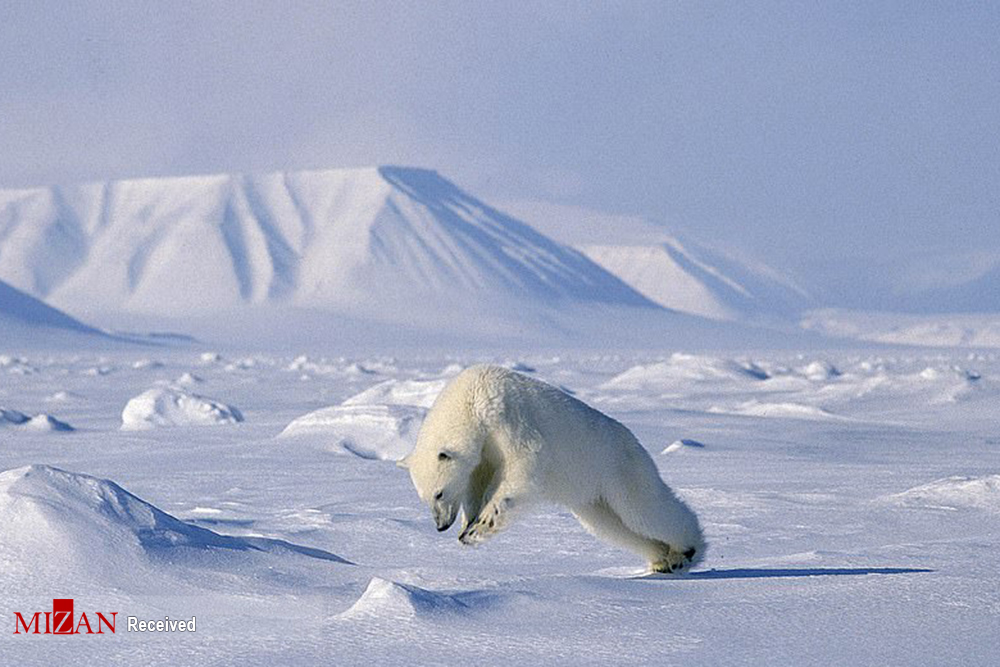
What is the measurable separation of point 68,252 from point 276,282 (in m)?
39.3

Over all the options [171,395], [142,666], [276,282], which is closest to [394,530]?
[142,666]

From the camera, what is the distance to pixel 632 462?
537cm

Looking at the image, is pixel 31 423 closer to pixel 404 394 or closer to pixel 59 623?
pixel 404 394

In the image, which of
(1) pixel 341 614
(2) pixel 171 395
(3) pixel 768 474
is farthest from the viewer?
(2) pixel 171 395

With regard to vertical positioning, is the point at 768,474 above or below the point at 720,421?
below

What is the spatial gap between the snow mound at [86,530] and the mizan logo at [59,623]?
0.43m

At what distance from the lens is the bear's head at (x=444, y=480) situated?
4.86 meters

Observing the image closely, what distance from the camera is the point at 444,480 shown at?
4867mm

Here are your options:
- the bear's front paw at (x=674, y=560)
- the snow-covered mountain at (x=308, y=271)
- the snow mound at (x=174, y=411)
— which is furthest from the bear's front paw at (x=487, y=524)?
the snow-covered mountain at (x=308, y=271)

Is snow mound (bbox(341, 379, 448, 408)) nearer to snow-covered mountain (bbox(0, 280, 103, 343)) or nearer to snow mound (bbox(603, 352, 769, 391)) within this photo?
snow mound (bbox(603, 352, 769, 391))

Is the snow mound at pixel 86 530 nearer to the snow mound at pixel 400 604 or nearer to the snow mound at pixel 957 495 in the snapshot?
the snow mound at pixel 400 604

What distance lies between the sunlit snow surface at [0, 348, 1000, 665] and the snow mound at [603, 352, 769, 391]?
1715 cm

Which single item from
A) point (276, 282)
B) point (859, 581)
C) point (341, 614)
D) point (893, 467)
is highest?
point (276, 282)

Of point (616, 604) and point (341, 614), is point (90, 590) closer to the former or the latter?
point (341, 614)
